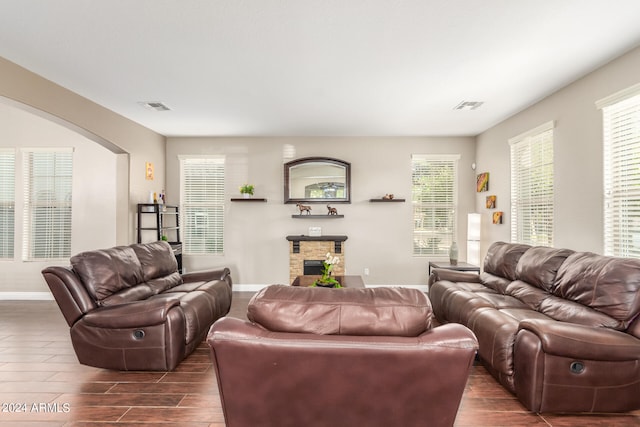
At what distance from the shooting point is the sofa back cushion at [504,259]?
392 cm

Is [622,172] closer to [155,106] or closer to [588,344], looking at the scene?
[588,344]

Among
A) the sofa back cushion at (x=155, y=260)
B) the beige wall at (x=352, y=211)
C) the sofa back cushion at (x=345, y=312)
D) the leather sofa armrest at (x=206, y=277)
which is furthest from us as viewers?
the beige wall at (x=352, y=211)

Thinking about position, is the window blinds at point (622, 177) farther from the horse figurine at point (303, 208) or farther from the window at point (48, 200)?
the window at point (48, 200)

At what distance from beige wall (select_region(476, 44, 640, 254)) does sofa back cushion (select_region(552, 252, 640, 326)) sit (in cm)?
79

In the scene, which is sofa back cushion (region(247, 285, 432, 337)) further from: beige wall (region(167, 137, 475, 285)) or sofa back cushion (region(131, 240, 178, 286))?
beige wall (region(167, 137, 475, 285))

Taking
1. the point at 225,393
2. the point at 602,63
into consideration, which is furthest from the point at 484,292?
the point at 225,393

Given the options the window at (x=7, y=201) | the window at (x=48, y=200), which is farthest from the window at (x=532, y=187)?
the window at (x=7, y=201)

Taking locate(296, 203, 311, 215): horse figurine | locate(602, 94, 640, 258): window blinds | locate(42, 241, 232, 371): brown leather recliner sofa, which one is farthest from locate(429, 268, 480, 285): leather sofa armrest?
locate(42, 241, 232, 371): brown leather recliner sofa

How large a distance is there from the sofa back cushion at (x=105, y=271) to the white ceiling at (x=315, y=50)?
1829 mm

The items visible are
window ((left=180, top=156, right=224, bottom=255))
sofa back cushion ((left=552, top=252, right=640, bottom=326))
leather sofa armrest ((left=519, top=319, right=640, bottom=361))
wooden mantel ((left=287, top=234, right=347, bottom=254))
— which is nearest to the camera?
leather sofa armrest ((left=519, top=319, right=640, bottom=361))

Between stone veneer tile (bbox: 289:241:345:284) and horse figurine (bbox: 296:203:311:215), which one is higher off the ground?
horse figurine (bbox: 296:203:311:215)

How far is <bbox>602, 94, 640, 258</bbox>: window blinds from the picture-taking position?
120 inches

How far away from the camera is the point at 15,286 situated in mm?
5598

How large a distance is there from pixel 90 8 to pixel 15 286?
5.22 m
